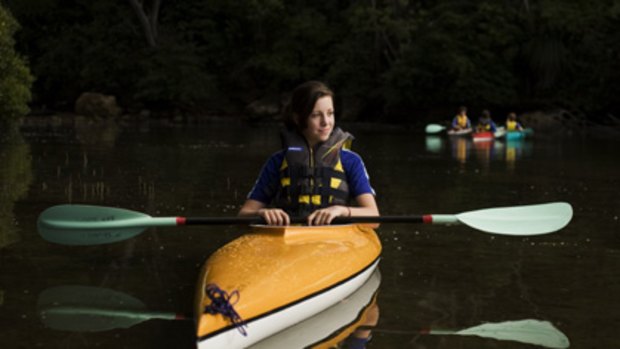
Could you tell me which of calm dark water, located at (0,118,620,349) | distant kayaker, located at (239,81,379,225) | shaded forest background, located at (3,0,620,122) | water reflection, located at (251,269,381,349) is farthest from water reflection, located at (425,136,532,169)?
water reflection, located at (251,269,381,349)

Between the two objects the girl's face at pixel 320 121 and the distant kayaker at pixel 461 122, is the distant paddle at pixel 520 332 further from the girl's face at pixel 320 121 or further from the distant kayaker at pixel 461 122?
the distant kayaker at pixel 461 122

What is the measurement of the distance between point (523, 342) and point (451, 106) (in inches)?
1354

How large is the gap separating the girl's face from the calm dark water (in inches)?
42.5

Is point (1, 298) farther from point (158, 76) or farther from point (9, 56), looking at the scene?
point (158, 76)

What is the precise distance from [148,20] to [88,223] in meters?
40.5

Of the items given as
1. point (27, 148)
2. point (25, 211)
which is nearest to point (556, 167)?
point (25, 211)

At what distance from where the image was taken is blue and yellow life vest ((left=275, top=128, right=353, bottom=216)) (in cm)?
583

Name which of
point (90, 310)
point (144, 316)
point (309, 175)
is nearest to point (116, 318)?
point (144, 316)

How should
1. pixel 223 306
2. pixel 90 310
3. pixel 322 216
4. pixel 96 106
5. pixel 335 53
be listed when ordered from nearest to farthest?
pixel 223 306 < pixel 90 310 < pixel 322 216 < pixel 96 106 < pixel 335 53

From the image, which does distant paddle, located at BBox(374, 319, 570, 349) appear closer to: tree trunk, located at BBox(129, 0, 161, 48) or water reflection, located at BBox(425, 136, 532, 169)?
water reflection, located at BBox(425, 136, 532, 169)

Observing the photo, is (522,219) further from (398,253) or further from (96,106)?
(96,106)

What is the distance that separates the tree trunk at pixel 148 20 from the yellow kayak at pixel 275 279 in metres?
40.2

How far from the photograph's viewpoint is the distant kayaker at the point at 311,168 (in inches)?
227

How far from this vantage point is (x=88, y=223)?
616 cm
